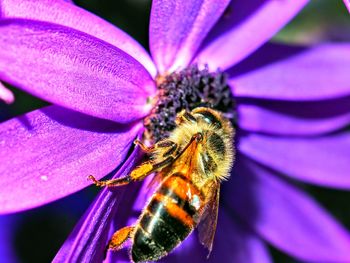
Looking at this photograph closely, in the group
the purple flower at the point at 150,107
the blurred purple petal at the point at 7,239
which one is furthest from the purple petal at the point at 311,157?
the blurred purple petal at the point at 7,239

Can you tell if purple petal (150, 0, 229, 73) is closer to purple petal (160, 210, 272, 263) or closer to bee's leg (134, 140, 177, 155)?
bee's leg (134, 140, 177, 155)

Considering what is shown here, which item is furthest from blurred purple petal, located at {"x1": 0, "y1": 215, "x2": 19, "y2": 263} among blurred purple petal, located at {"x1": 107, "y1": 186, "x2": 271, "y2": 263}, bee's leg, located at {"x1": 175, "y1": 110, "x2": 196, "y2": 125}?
bee's leg, located at {"x1": 175, "y1": 110, "x2": 196, "y2": 125}

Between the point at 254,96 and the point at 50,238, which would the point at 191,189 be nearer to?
the point at 254,96

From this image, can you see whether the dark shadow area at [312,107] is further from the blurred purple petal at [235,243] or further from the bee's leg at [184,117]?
the bee's leg at [184,117]

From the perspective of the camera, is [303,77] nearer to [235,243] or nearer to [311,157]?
[311,157]

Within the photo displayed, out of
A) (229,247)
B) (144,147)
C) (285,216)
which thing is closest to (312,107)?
(285,216)

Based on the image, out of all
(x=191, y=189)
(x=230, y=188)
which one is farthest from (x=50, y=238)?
(x=191, y=189)

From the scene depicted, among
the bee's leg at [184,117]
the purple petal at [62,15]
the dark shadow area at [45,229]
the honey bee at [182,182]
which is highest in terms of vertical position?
the purple petal at [62,15]
